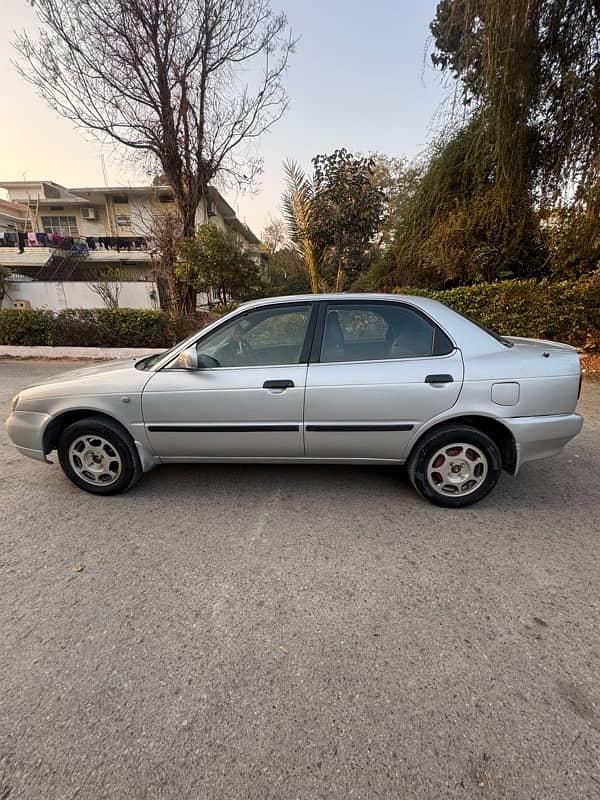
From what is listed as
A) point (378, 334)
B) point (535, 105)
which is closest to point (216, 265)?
point (535, 105)

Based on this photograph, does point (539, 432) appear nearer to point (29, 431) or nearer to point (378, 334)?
point (378, 334)

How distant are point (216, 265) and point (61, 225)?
23372 mm

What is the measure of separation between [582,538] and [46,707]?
123 inches

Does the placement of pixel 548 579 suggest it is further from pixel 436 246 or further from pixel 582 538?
pixel 436 246

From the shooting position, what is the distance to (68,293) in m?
19.2

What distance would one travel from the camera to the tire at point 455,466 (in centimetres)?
271

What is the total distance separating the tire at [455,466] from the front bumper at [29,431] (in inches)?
116

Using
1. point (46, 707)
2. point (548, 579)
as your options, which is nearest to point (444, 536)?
point (548, 579)

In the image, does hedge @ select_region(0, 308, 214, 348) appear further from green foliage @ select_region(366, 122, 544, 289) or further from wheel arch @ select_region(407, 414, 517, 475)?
wheel arch @ select_region(407, 414, 517, 475)

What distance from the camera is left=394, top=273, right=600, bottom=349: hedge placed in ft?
23.7

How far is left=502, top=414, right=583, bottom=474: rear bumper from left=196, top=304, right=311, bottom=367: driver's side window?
166 centimetres

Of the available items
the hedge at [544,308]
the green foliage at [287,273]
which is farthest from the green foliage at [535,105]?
the green foliage at [287,273]

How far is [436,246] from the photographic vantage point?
9.68 metres

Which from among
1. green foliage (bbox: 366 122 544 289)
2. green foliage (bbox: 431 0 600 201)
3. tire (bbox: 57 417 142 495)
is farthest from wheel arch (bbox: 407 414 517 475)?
green foliage (bbox: 366 122 544 289)
